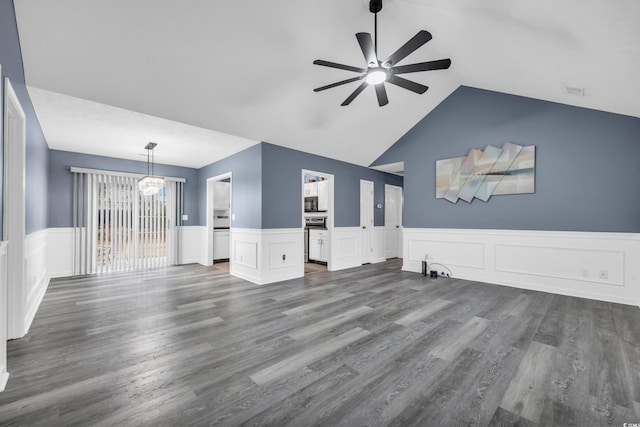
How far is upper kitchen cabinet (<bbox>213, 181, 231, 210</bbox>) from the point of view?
24.0ft

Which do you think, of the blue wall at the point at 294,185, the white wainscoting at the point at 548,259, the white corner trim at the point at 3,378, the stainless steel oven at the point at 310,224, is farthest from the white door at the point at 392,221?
the white corner trim at the point at 3,378

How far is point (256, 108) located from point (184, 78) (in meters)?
1.04

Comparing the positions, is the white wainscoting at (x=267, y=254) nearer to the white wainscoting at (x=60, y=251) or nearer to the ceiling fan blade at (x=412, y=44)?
the white wainscoting at (x=60, y=251)

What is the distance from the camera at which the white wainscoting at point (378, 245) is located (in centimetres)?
712

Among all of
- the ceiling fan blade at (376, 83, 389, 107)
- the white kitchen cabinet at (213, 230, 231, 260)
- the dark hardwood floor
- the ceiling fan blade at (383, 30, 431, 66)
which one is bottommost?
the dark hardwood floor

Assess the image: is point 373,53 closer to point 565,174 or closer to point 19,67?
point 19,67

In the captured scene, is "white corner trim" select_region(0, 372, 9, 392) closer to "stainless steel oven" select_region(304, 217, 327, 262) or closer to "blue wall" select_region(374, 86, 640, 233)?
"stainless steel oven" select_region(304, 217, 327, 262)

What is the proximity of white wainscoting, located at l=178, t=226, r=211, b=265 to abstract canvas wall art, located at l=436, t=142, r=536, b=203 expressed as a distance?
5.72 metres

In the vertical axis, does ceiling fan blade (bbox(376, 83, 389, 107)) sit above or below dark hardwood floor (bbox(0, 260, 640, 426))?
above

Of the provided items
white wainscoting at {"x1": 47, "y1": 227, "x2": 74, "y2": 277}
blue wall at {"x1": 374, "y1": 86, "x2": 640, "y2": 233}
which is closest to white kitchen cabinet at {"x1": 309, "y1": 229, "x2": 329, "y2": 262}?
blue wall at {"x1": 374, "y1": 86, "x2": 640, "y2": 233}

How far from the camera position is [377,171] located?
727 cm

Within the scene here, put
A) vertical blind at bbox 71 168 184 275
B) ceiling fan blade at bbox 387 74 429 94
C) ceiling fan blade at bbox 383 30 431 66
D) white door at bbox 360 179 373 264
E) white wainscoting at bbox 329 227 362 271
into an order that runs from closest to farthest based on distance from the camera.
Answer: ceiling fan blade at bbox 383 30 431 66 < ceiling fan blade at bbox 387 74 429 94 < vertical blind at bbox 71 168 184 275 < white wainscoting at bbox 329 227 362 271 < white door at bbox 360 179 373 264

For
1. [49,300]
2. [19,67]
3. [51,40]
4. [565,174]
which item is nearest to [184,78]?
[51,40]

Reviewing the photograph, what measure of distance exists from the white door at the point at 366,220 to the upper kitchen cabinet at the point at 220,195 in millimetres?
3717
